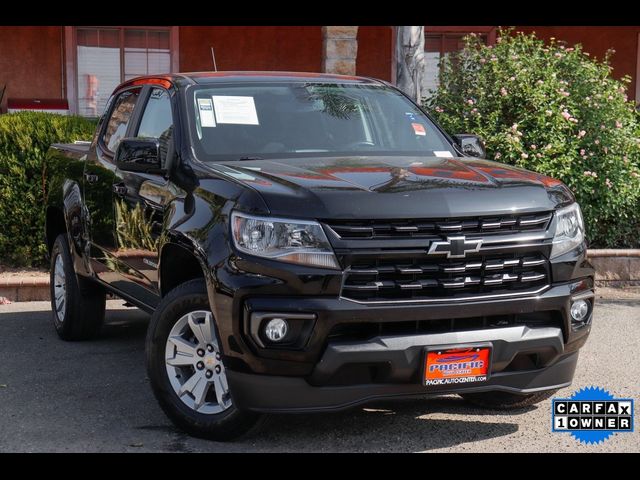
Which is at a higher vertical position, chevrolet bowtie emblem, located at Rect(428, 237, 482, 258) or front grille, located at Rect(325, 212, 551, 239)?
front grille, located at Rect(325, 212, 551, 239)

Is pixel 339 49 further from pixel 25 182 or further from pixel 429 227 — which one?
pixel 429 227

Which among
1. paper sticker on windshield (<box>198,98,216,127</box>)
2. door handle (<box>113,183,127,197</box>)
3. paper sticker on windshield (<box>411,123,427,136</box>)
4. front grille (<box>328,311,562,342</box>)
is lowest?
front grille (<box>328,311,562,342</box>)

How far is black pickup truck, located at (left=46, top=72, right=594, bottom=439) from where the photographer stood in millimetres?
4422

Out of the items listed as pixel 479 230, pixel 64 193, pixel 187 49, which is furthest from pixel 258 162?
pixel 187 49

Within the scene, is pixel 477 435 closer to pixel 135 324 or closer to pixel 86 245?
pixel 86 245

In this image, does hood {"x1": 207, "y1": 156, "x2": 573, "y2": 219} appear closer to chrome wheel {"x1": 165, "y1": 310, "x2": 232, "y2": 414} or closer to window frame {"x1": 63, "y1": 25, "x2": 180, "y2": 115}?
chrome wheel {"x1": 165, "y1": 310, "x2": 232, "y2": 414}

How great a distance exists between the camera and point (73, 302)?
7.23m

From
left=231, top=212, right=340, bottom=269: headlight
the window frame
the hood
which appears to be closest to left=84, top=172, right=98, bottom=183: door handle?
the hood

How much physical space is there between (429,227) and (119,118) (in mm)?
3018

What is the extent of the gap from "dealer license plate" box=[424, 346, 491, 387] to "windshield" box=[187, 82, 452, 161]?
1545 mm

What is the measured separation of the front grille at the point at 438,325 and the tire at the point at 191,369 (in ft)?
2.11

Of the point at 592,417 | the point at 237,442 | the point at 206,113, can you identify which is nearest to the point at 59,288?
the point at 206,113

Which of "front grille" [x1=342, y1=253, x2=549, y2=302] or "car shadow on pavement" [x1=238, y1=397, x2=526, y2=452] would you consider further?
"car shadow on pavement" [x1=238, y1=397, x2=526, y2=452]

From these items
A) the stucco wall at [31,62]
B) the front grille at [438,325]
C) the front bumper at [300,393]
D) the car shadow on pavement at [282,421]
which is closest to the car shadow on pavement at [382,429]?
the car shadow on pavement at [282,421]
